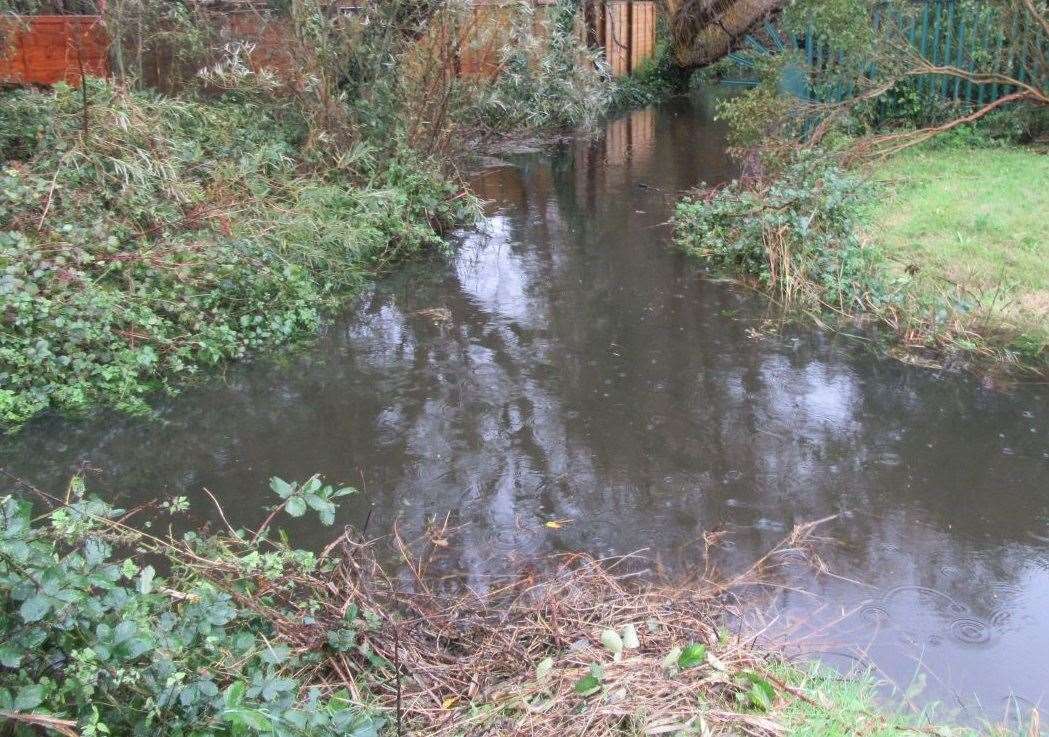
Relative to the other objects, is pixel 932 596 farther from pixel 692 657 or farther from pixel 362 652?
pixel 362 652

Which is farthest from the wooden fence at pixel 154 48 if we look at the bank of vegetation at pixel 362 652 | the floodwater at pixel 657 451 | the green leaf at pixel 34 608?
the green leaf at pixel 34 608

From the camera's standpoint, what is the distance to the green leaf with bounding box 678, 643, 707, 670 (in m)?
2.89

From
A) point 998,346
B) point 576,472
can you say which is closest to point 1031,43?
point 998,346

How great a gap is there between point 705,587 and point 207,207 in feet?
17.6

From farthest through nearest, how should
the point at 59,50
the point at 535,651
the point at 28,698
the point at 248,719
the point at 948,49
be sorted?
1. the point at 948,49
2. the point at 59,50
3. the point at 535,651
4. the point at 248,719
5. the point at 28,698

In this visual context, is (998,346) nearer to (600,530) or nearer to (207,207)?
(600,530)

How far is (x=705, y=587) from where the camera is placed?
3.91m

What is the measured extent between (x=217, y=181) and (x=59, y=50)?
3216 mm

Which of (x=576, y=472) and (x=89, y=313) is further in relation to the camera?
(x=89, y=313)

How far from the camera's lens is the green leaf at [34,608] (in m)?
2.15

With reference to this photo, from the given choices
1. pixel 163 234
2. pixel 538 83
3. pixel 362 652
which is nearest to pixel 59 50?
pixel 163 234

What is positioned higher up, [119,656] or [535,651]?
[119,656]

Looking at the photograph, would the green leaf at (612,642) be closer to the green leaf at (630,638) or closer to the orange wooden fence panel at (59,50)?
the green leaf at (630,638)

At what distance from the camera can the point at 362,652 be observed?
10.3ft
